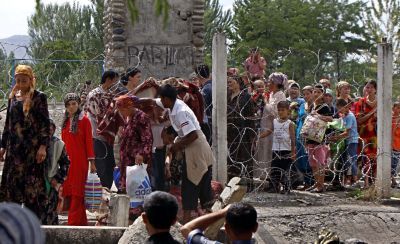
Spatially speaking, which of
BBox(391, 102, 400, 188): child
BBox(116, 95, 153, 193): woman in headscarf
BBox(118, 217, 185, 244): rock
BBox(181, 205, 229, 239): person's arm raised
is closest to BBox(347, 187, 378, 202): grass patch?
BBox(391, 102, 400, 188): child

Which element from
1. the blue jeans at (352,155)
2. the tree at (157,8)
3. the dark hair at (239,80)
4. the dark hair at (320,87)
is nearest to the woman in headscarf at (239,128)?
the dark hair at (239,80)

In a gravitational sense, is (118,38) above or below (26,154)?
above

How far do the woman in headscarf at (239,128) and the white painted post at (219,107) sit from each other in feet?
1.12

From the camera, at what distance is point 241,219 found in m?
4.46

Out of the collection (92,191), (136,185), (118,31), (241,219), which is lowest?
(92,191)

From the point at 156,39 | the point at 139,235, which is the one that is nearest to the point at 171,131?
the point at 139,235

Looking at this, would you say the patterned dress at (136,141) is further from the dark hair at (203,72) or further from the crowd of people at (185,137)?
the dark hair at (203,72)

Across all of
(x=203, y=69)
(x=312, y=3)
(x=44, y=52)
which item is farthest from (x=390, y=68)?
(x=44, y=52)

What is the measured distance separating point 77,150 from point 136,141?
2.22ft

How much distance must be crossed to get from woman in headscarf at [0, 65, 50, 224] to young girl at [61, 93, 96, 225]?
86 centimetres

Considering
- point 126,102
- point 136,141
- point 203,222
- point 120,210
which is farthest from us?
point 126,102

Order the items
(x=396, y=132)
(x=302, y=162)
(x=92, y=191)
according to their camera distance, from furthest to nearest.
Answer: (x=396, y=132)
(x=302, y=162)
(x=92, y=191)

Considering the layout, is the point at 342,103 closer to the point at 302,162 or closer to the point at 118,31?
the point at 302,162

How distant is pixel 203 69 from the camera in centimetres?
1068
